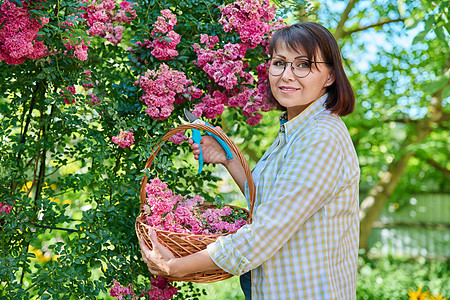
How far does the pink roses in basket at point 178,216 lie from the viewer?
5.01 ft

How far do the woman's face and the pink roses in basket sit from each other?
45cm

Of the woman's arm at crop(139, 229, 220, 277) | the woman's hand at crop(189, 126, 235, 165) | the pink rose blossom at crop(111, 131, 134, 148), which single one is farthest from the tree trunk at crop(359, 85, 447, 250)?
the woman's arm at crop(139, 229, 220, 277)

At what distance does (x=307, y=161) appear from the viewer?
132cm

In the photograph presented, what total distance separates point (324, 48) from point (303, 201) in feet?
1.66

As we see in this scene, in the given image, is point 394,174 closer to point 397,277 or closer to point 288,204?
point 397,277

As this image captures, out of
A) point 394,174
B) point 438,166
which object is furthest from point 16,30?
point 438,166

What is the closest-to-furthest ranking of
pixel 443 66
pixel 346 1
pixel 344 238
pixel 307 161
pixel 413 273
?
pixel 307 161, pixel 344 238, pixel 346 1, pixel 443 66, pixel 413 273

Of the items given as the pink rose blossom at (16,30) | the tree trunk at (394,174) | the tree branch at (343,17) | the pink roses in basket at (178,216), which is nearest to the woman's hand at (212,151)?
the pink roses in basket at (178,216)

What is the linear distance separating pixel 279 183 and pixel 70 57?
0.99 m

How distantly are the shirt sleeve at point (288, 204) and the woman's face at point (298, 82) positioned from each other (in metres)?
0.20

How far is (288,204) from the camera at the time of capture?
130 centimetres

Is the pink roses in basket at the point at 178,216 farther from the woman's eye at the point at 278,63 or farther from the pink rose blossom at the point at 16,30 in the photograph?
the pink rose blossom at the point at 16,30

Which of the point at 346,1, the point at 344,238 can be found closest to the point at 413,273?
the point at 346,1

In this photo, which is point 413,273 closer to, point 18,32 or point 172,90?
point 172,90
